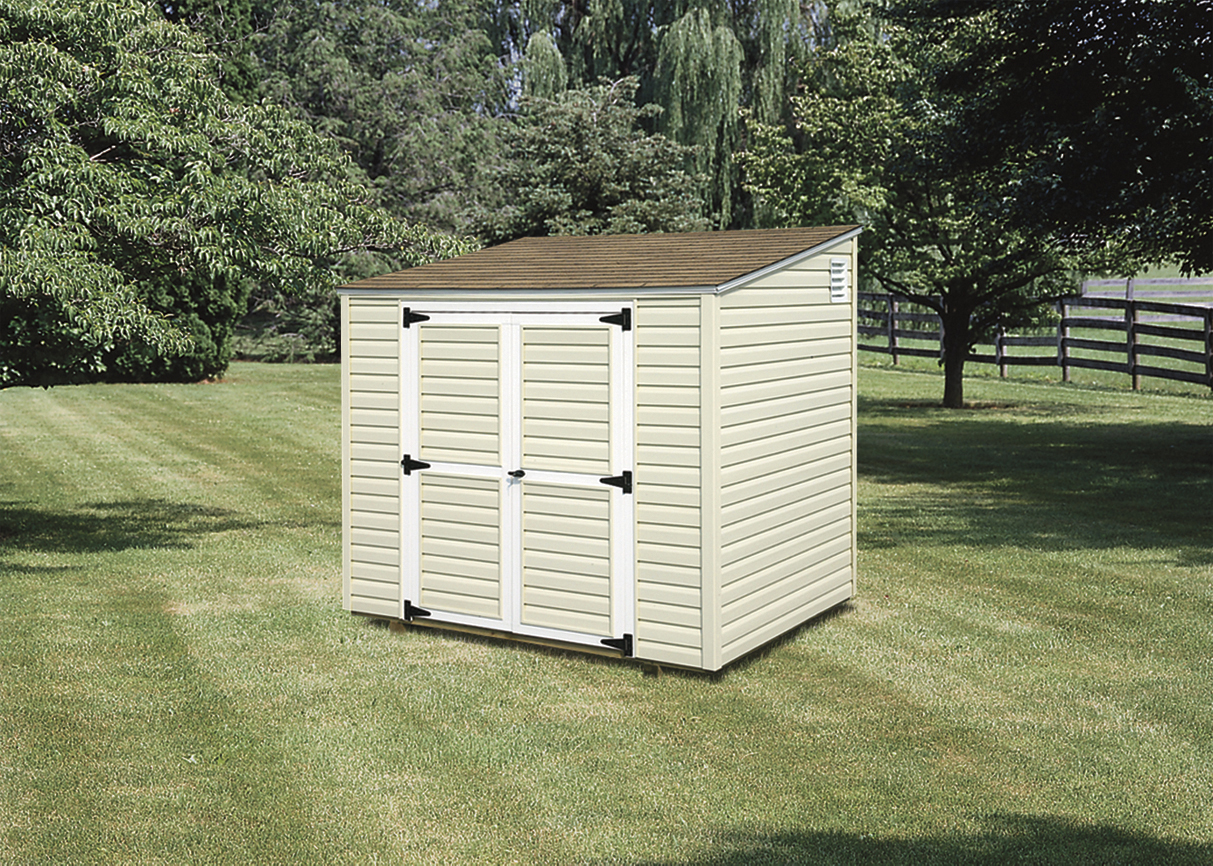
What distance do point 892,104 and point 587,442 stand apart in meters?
13.7

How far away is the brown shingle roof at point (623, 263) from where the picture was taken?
23.8ft

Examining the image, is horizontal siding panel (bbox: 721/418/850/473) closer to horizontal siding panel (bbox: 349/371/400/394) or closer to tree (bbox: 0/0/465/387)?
horizontal siding panel (bbox: 349/371/400/394)

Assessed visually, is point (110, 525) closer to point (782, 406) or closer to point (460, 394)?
point (460, 394)

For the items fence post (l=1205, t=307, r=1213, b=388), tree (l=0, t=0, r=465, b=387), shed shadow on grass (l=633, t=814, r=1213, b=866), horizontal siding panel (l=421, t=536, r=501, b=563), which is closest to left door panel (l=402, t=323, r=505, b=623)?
horizontal siding panel (l=421, t=536, r=501, b=563)

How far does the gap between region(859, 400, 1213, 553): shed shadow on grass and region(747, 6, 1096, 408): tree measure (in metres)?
1.97

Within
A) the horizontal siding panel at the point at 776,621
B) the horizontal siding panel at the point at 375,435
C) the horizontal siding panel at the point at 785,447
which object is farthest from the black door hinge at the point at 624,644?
the horizontal siding panel at the point at 375,435

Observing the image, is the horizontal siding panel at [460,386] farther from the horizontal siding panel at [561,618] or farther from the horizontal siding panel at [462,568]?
the horizontal siding panel at [561,618]

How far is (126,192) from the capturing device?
9.62 metres

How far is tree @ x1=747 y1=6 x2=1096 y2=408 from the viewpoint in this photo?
61.7 ft

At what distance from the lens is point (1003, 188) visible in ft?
45.1

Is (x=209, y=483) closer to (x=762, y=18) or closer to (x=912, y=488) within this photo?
(x=912, y=488)

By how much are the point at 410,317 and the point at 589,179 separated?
13.0 metres

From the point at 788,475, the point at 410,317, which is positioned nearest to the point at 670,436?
the point at 788,475

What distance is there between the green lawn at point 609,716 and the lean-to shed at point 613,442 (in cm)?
34
